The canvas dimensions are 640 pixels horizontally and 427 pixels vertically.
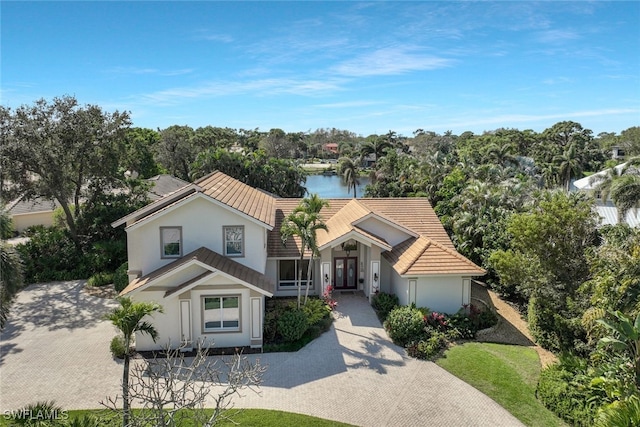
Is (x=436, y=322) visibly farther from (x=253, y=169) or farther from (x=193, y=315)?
(x=253, y=169)

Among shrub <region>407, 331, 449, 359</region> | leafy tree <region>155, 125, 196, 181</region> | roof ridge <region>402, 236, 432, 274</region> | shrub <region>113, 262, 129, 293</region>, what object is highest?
leafy tree <region>155, 125, 196, 181</region>

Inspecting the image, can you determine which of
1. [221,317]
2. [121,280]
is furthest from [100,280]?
[221,317]

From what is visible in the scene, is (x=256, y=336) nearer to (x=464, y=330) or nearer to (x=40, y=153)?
(x=464, y=330)

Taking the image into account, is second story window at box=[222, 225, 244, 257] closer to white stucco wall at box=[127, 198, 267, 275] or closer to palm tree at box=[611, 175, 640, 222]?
white stucco wall at box=[127, 198, 267, 275]

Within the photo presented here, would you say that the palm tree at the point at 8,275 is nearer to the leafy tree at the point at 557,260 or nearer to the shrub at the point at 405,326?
the shrub at the point at 405,326

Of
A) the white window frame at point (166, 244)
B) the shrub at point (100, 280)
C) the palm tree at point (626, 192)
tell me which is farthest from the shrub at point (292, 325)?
the palm tree at point (626, 192)

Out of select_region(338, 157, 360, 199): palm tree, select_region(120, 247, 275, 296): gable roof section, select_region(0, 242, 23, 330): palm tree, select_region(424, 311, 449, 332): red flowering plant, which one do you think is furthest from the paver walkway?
select_region(338, 157, 360, 199): palm tree

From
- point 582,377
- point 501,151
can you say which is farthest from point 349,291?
point 501,151
